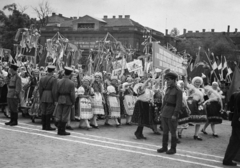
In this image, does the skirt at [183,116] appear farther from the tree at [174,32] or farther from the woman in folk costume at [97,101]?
the tree at [174,32]

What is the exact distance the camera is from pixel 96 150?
9.06 m

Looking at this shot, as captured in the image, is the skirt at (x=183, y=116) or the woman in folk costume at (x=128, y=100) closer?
the skirt at (x=183, y=116)

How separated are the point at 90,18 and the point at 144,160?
223 feet

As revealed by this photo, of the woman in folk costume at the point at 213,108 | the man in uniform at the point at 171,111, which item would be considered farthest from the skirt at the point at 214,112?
the man in uniform at the point at 171,111

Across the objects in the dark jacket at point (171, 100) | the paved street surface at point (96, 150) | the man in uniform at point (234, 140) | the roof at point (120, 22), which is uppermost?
the roof at point (120, 22)

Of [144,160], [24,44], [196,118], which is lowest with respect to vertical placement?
[144,160]

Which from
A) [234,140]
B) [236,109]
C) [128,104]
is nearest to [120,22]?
[128,104]

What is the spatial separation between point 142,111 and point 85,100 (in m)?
2.20

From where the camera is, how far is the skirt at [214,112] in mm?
12836

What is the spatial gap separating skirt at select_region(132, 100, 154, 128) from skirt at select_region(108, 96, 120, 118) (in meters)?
2.49

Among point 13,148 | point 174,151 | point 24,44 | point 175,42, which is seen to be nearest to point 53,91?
point 13,148

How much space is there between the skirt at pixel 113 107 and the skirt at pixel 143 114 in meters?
2.49

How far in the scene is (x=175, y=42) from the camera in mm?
70562

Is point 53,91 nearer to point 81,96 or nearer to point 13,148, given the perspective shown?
point 81,96
